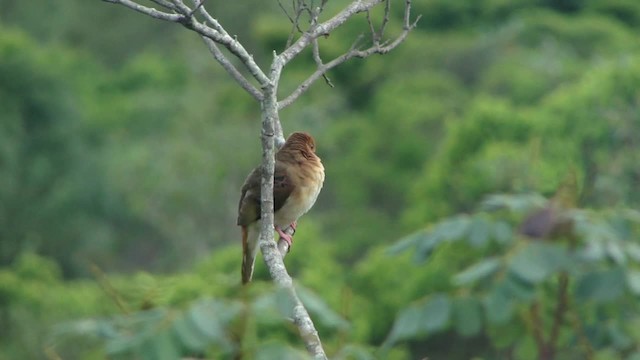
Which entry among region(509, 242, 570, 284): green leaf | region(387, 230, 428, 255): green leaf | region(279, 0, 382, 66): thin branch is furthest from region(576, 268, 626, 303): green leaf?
region(279, 0, 382, 66): thin branch

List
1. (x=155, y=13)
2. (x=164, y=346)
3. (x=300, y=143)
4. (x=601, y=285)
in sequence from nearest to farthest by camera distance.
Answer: (x=164, y=346), (x=601, y=285), (x=155, y=13), (x=300, y=143)

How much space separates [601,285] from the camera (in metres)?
5.19

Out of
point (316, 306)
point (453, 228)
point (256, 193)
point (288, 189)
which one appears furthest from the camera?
point (288, 189)

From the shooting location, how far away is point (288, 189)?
8.94 meters

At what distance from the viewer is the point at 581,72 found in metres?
51.2

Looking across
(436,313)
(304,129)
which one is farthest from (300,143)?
(304,129)

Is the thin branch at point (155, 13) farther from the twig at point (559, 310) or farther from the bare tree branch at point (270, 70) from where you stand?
the twig at point (559, 310)

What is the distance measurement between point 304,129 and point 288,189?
41.6 m

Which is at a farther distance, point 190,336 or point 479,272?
point 479,272

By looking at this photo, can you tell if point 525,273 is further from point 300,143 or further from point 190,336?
point 300,143

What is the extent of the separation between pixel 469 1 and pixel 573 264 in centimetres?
6906

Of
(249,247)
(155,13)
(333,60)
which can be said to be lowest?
(155,13)

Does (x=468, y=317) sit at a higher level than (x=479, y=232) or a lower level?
lower

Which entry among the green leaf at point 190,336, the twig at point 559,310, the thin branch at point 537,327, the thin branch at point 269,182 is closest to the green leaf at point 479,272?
the twig at point 559,310
